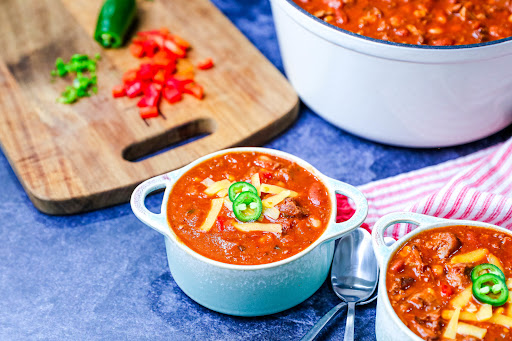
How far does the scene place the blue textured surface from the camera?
2684 mm

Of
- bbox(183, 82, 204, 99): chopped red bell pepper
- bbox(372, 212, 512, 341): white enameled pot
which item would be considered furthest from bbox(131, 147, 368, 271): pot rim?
bbox(183, 82, 204, 99): chopped red bell pepper

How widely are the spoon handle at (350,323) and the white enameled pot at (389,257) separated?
0.35ft

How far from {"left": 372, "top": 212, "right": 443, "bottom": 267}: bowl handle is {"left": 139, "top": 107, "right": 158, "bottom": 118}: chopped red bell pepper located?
5.27 feet

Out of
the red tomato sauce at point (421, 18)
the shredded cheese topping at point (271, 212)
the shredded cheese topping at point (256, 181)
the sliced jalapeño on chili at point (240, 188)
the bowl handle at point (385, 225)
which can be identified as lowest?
the shredded cheese topping at point (271, 212)

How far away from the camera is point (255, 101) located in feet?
12.2

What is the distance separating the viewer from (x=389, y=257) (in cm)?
241

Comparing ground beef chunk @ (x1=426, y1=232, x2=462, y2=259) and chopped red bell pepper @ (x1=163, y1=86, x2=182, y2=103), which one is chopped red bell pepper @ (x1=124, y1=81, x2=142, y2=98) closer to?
chopped red bell pepper @ (x1=163, y1=86, x2=182, y2=103)

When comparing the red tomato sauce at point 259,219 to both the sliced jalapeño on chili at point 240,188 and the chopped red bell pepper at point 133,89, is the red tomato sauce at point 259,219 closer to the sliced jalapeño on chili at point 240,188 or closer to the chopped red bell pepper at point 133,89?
the sliced jalapeño on chili at point 240,188

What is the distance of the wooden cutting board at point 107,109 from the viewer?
326 centimetres

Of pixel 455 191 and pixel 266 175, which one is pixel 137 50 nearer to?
pixel 266 175

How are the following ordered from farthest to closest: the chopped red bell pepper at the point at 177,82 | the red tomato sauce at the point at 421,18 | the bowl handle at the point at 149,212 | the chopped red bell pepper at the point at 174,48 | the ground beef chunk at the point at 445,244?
1. the chopped red bell pepper at the point at 174,48
2. the chopped red bell pepper at the point at 177,82
3. the red tomato sauce at the point at 421,18
4. the bowl handle at the point at 149,212
5. the ground beef chunk at the point at 445,244

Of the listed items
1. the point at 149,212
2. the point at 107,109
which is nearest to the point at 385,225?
the point at 149,212

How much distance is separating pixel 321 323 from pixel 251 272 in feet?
1.29

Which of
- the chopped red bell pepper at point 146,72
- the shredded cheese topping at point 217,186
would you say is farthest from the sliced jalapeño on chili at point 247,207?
the chopped red bell pepper at point 146,72
